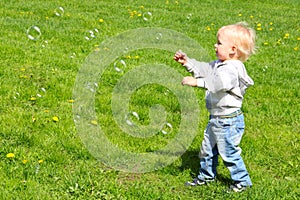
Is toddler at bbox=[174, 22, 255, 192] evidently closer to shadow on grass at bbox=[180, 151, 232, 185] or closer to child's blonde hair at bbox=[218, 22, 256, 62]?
child's blonde hair at bbox=[218, 22, 256, 62]

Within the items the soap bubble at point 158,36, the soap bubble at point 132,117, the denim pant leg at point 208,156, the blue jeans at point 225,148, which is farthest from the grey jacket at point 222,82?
the soap bubble at point 158,36

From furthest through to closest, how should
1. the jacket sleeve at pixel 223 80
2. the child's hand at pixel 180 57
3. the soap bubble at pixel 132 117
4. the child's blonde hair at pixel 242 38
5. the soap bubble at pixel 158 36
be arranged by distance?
the soap bubble at pixel 158 36 → the soap bubble at pixel 132 117 → the child's hand at pixel 180 57 → the child's blonde hair at pixel 242 38 → the jacket sleeve at pixel 223 80

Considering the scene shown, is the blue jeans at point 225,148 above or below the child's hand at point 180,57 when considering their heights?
below

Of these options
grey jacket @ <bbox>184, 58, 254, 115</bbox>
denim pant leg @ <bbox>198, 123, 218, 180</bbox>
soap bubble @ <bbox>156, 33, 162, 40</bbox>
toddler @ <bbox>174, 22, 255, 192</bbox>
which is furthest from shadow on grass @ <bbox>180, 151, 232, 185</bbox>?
soap bubble @ <bbox>156, 33, 162, 40</bbox>

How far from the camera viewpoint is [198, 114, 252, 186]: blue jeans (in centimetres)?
386

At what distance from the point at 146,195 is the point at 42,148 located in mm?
1234

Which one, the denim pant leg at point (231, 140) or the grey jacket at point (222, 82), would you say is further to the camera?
the denim pant leg at point (231, 140)

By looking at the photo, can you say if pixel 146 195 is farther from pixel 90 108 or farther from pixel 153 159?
pixel 90 108

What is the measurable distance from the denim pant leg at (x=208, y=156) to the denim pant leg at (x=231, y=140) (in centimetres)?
12

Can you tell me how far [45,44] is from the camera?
7520mm

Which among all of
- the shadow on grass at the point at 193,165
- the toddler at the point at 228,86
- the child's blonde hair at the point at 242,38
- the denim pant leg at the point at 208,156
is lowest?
the shadow on grass at the point at 193,165

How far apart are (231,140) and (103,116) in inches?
72.1

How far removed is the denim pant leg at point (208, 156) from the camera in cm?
403

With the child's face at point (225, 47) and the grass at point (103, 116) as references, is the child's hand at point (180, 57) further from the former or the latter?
the grass at point (103, 116)
